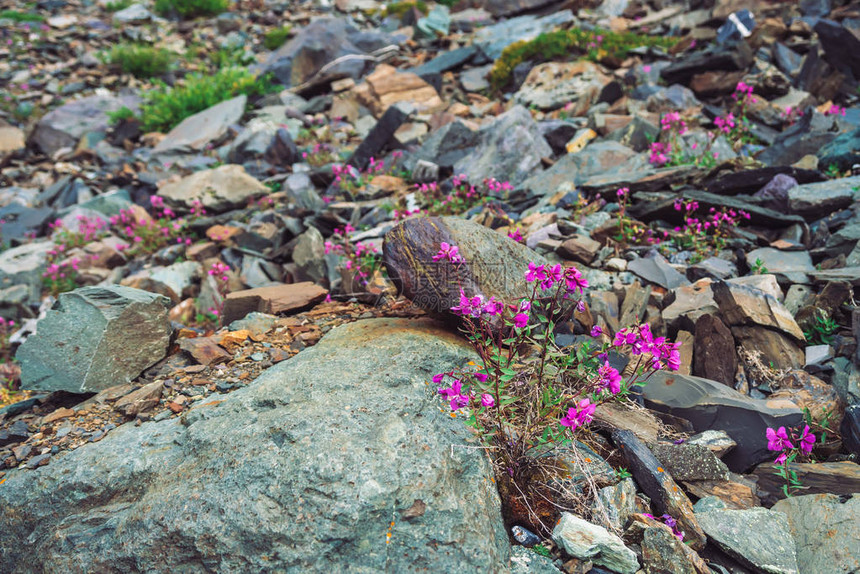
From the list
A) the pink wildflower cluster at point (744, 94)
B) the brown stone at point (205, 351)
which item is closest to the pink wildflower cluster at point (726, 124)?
the pink wildflower cluster at point (744, 94)

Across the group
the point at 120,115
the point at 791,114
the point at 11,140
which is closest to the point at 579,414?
the point at 791,114

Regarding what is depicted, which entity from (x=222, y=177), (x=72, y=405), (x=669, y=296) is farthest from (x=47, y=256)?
(x=669, y=296)

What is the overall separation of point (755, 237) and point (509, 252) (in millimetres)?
2886

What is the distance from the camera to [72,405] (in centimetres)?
359

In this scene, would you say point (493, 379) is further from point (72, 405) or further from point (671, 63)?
point (671, 63)

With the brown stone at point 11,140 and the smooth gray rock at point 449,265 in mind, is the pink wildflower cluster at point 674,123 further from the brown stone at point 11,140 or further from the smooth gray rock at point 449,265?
the brown stone at point 11,140

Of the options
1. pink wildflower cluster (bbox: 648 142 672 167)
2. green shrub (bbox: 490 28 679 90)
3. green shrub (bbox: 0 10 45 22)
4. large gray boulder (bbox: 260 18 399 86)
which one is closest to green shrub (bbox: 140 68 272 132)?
large gray boulder (bbox: 260 18 399 86)

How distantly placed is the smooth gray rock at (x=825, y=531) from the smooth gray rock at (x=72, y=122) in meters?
15.3

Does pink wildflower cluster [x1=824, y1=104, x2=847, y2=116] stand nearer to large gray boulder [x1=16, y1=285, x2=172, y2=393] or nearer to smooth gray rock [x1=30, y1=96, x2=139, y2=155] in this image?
large gray boulder [x1=16, y1=285, x2=172, y2=393]

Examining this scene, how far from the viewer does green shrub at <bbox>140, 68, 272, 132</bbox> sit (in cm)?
1255

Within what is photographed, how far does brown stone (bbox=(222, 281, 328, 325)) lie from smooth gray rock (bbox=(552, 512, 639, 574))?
9.64 ft

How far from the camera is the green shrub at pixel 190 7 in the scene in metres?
19.4

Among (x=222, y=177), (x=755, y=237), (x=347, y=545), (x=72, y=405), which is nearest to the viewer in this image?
(x=347, y=545)

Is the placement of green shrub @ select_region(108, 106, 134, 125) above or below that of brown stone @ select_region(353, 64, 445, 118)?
below
